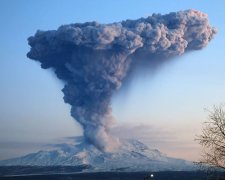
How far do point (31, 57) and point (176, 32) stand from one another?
148 feet

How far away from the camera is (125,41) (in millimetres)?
131500

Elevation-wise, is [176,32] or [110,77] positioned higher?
[176,32]

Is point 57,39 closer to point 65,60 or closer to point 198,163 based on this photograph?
point 65,60

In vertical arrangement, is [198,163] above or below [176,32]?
below

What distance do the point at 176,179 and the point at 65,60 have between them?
54.4 meters

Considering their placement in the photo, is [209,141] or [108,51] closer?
[209,141]

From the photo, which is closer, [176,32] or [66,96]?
[176,32]

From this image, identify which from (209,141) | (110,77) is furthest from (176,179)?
(209,141)

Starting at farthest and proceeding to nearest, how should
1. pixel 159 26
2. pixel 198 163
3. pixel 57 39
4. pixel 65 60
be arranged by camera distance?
pixel 65 60 < pixel 57 39 < pixel 159 26 < pixel 198 163

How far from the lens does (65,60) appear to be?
147375mm

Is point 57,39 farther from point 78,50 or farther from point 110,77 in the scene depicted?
point 110,77

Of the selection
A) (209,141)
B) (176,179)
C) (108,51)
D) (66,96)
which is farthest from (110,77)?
(209,141)

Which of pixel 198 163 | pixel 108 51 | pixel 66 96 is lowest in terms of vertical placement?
pixel 198 163

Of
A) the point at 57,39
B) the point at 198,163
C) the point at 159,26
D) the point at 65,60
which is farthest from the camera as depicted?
the point at 65,60
